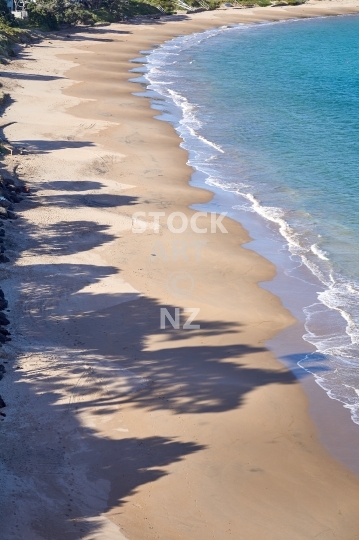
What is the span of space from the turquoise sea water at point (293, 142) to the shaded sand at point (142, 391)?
4.17 ft

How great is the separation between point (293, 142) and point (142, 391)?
1988 cm

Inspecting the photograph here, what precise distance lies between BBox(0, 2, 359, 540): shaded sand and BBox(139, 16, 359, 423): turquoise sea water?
4.17ft

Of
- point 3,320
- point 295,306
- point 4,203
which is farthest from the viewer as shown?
point 4,203

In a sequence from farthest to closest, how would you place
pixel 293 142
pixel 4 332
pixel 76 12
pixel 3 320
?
pixel 76 12, pixel 293 142, pixel 3 320, pixel 4 332

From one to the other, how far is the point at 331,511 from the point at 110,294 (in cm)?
745

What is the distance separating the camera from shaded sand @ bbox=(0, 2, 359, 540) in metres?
10.5

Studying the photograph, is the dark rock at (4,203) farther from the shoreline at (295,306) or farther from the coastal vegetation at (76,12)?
the coastal vegetation at (76,12)

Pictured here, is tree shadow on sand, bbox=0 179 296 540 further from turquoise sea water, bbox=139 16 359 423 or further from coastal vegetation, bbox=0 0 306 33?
coastal vegetation, bbox=0 0 306 33

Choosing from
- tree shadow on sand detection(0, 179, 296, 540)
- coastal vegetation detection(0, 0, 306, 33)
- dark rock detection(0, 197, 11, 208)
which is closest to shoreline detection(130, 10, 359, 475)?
tree shadow on sand detection(0, 179, 296, 540)

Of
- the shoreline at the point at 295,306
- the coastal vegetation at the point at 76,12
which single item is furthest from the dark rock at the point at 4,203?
the coastal vegetation at the point at 76,12

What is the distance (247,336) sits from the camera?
1562 cm

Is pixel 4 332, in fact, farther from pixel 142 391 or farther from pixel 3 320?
pixel 142 391

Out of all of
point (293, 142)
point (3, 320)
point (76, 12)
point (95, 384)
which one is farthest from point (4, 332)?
point (76, 12)

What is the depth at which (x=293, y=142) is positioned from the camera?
31094 millimetres
